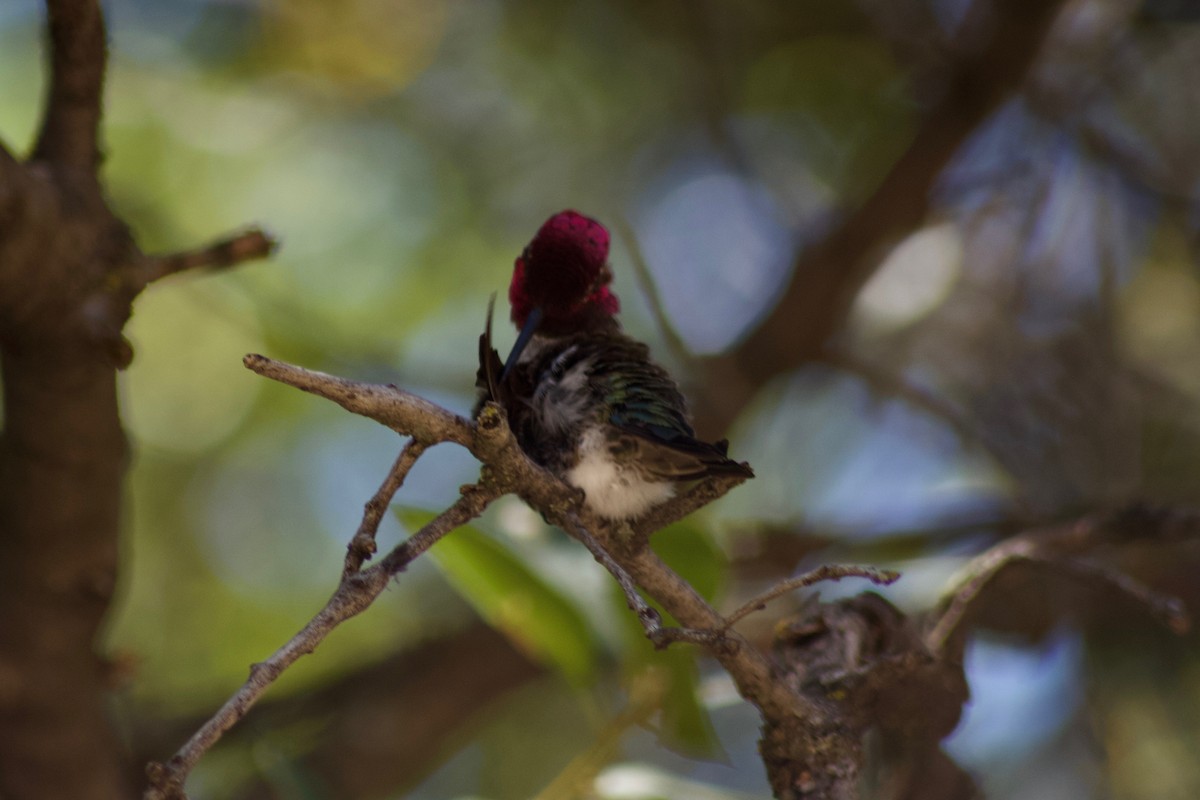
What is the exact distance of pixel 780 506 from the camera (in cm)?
416

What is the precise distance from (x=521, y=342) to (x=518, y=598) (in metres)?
0.56

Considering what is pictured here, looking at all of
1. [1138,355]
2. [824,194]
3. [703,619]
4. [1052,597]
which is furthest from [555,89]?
[703,619]

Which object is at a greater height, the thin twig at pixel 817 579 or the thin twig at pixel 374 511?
the thin twig at pixel 374 511

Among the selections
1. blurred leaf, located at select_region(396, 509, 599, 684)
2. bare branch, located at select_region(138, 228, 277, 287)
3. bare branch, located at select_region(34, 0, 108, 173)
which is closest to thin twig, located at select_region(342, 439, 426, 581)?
blurred leaf, located at select_region(396, 509, 599, 684)

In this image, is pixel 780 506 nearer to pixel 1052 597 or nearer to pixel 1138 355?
pixel 1052 597

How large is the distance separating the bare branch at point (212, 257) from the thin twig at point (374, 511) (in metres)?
0.92

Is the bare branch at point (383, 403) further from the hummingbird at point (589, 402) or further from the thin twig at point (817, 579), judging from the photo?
the thin twig at point (817, 579)

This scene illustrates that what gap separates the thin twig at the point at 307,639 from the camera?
1153mm

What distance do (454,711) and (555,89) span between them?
9.23ft

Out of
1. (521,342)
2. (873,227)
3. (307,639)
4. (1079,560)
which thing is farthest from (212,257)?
(873,227)

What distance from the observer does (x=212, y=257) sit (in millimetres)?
2102

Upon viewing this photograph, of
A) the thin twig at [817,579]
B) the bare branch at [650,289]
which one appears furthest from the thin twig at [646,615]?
the bare branch at [650,289]

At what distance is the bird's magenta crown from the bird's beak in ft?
0.15

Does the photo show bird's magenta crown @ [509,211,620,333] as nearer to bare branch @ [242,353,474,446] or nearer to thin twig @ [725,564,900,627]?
bare branch @ [242,353,474,446]
